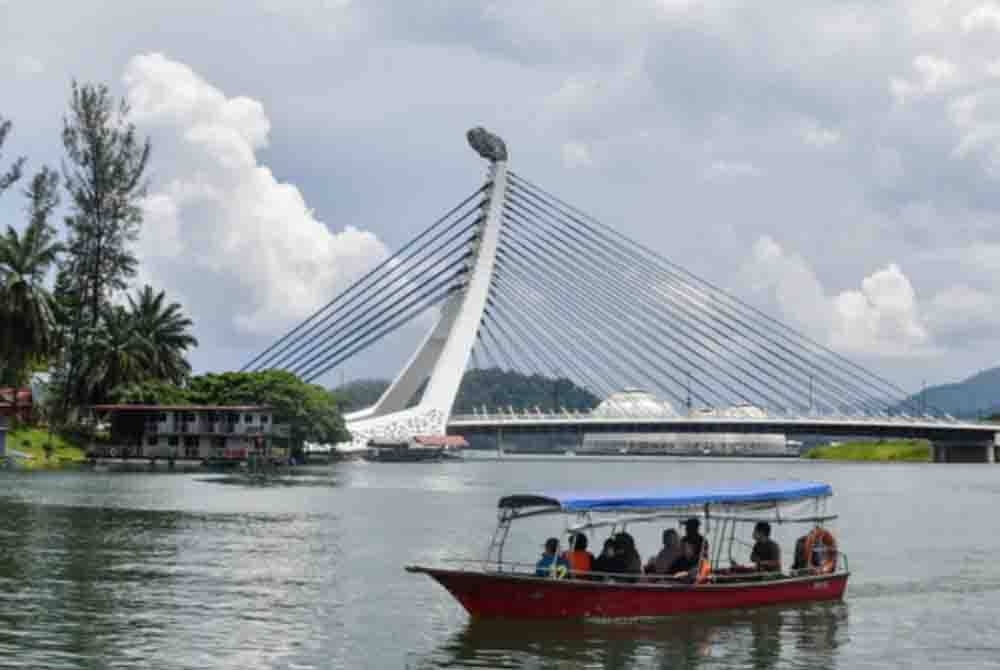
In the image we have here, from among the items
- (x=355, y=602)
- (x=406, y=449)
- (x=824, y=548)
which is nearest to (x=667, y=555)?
(x=824, y=548)

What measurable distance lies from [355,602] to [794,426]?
438ft

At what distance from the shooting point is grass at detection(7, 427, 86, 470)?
365 ft

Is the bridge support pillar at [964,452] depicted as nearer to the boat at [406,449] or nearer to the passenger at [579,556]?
the boat at [406,449]

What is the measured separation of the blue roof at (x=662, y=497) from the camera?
102 ft

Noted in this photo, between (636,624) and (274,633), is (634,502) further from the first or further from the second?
(274,633)

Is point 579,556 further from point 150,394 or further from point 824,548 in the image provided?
point 150,394

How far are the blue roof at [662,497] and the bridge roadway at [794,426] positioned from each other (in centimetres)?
12702

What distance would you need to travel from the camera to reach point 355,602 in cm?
3525

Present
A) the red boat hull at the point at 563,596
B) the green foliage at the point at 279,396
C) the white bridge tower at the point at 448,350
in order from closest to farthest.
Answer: the red boat hull at the point at 563,596
the green foliage at the point at 279,396
the white bridge tower at the point at 448,350

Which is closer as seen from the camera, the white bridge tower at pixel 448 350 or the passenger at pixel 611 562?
the passenger at pixel 611 562

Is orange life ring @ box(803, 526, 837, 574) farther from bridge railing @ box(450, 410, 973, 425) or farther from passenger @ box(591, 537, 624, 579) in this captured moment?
bridge railing @ box(450, 410, 973, 425)

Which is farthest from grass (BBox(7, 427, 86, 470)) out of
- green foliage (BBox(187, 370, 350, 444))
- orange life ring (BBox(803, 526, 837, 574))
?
orange life ring (BBox(803, 526, 837, 574))

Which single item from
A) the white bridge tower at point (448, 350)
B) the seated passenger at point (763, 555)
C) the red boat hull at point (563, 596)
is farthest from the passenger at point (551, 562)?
the white bridge tower at point (448, 350)

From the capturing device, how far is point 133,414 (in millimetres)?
125000
